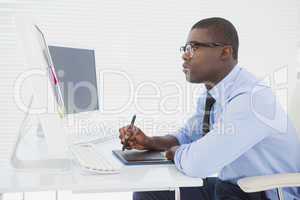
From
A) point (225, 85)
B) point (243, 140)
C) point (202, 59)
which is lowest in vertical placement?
point (243, 140)

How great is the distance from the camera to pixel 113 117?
8.77 ft

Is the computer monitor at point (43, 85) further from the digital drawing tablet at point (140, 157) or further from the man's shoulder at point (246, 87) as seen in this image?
the man's shoulder at point (246, 87)

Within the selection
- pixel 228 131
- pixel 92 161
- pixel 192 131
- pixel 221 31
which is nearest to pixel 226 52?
pixel 221 31

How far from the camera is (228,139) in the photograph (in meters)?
1.21

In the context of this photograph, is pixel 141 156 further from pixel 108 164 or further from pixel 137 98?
pixel 137 98

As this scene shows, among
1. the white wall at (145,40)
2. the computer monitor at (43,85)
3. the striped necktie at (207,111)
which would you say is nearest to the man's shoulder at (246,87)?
the striped necktie at (207,111)

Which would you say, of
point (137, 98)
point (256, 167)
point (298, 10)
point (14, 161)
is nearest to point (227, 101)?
point (256, 167)

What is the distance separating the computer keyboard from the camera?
1213mm

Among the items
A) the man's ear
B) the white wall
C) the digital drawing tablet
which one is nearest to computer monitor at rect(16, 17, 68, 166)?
the digital drawing tablet

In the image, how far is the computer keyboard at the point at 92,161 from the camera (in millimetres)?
1213

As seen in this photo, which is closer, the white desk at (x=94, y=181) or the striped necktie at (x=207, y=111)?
the white desk at (x=94, y=181)

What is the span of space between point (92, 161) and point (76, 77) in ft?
2.14

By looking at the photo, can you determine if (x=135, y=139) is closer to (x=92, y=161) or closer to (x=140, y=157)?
(x=140, y=157)

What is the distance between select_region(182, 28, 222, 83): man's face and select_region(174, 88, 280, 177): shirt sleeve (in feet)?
0.69
